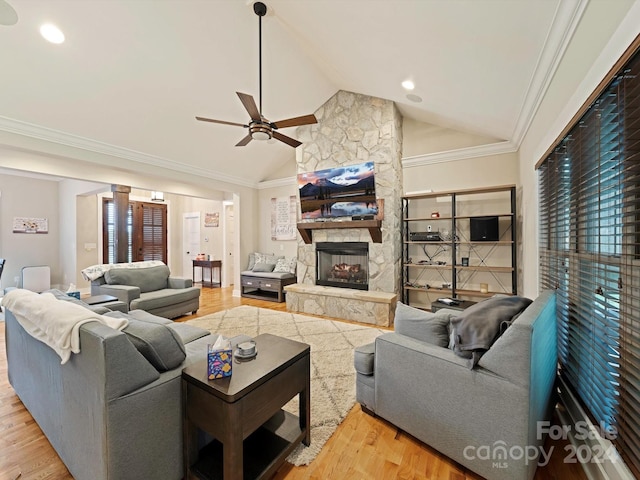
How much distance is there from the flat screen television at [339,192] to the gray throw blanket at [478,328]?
10.1ft

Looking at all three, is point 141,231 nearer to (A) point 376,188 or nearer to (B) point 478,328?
(A) point 376,188

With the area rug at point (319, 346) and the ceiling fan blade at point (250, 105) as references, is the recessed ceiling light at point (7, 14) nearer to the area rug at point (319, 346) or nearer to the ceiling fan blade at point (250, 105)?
the ceiling fan blade at point (250, 105)

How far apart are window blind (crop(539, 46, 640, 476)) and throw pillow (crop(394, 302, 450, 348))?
750 millimetres

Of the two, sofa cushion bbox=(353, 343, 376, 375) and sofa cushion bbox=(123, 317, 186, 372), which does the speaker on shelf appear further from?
sofa cushion bbox=(123, 317, 186, 372)

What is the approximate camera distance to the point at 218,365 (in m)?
1.34

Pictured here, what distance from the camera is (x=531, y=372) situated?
51.0 inches

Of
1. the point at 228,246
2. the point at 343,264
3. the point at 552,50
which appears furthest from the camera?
the point at 228,246

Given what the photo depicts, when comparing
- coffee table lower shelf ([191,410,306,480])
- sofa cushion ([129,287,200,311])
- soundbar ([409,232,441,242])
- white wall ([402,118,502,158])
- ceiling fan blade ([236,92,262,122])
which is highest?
white wall ([402,118,502,158])

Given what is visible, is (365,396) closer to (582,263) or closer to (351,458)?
(351,458)

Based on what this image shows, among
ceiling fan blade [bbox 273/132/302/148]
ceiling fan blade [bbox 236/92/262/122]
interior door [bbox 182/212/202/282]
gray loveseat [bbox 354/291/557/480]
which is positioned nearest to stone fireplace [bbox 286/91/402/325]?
ceiling fan blade [bbox 273/132/302/148]

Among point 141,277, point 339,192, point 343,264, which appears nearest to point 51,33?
point 141,277

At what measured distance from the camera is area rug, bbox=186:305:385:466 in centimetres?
192

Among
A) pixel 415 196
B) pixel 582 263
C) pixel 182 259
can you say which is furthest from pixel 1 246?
pixel 582 263

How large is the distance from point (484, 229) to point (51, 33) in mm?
5478
